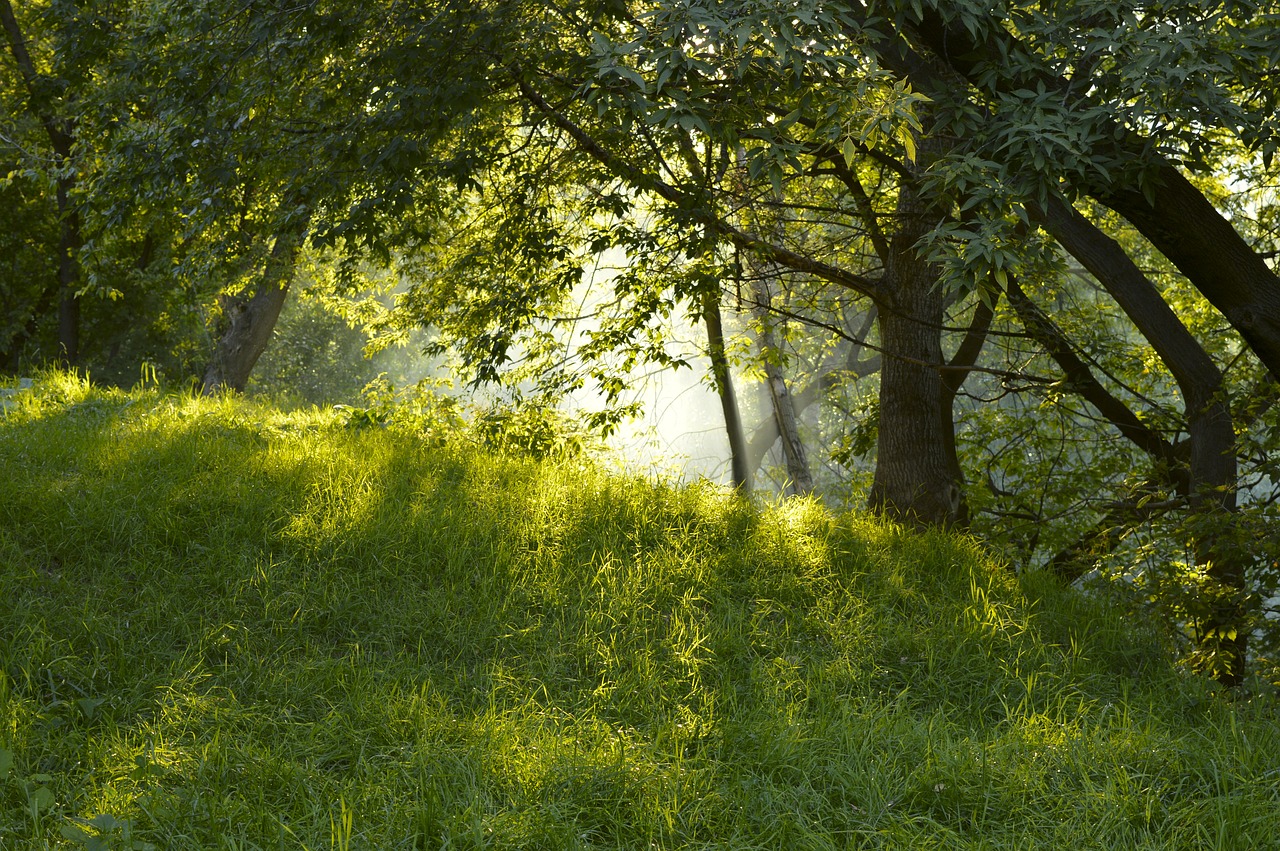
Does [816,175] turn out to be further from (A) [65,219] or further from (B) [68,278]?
(B) [68,278]

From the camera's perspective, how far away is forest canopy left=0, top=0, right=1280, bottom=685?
411 centimetres

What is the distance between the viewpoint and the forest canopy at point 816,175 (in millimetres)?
4105

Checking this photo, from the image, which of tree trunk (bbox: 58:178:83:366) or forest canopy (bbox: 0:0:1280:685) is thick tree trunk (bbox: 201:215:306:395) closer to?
tree trunk (bbox: 58:178:83:366)

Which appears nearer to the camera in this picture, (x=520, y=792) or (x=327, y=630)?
(x=520, y=792)

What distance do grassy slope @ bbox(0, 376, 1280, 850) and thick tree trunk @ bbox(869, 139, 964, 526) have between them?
43.3 inches

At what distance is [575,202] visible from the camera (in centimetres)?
820

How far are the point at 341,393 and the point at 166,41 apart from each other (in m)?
25.2

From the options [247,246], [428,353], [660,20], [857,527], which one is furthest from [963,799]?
[428,353]

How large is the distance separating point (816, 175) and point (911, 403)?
194cm

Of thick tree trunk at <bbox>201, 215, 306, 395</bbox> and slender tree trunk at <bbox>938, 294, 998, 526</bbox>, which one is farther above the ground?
slender tree trunk at <bbox>938, 294, 998, 526</bbox>

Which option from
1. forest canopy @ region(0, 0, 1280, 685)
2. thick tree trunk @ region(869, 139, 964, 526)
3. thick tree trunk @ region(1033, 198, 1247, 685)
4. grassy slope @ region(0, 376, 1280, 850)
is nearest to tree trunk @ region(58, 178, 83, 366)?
forest canopy @ region(0, 0, 1280, 685)

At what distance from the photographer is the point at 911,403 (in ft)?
24.5

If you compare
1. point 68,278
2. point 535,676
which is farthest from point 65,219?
point 535,676

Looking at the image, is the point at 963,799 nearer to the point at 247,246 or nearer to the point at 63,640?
the point at 63,640
